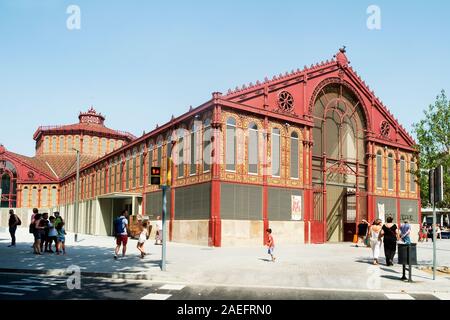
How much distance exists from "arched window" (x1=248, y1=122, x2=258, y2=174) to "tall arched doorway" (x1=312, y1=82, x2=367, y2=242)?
5853 millimetres

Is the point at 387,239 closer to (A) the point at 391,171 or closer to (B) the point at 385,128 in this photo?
(A) the point at 391,171

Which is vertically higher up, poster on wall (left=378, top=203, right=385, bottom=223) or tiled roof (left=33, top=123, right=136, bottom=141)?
tiled roof (left=33, top=123, right=136, bottom=141)

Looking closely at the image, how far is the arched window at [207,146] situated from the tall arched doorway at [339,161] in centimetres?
874

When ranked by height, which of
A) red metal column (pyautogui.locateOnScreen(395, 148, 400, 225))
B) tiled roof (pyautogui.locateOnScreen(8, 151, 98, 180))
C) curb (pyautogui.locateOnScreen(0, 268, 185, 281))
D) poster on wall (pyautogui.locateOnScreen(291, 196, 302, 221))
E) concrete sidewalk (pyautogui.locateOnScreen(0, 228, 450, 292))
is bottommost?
concrete sidewalk (pyautogui.locateOnScreen(0, 228, 450, 292))

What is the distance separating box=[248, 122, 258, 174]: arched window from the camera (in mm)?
28717

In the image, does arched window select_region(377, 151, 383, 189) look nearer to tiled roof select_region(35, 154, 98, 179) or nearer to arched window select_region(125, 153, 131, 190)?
arched window select_region(125, 153, 131, 190)

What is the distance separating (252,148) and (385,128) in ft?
51.4

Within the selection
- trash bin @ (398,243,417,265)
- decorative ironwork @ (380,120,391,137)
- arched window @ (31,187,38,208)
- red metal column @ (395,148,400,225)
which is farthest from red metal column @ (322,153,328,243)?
arched window @ (31,187,38,208)

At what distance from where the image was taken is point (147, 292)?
35.7ft

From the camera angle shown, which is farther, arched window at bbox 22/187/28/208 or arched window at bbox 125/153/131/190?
arched window at bbox 22/187/28/208

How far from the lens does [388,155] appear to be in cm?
3897

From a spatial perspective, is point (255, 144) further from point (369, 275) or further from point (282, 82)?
point (369, 275)

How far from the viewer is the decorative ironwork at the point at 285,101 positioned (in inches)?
1222
